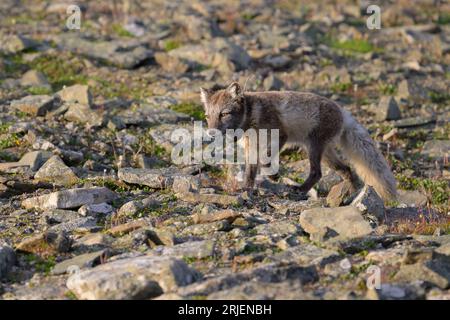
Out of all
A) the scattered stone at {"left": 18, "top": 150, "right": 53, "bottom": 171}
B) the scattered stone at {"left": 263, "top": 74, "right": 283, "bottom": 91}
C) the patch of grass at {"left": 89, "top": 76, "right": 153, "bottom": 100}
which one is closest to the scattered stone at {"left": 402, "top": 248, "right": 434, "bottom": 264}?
the scattered stone at {"left": 18, "top": 150, "right": 53, "bottom": 171}

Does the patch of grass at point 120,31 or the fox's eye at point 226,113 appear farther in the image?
the patch of grass at point 120,31

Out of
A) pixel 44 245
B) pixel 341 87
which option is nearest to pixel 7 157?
pixel 44 245

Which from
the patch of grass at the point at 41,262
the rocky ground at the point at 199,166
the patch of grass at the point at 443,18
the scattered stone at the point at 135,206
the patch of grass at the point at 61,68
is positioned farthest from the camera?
the patch of grass at the point at 443,18

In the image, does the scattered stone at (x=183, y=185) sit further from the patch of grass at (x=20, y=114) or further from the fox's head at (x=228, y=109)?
the patch of grass at (x=20, y=114)

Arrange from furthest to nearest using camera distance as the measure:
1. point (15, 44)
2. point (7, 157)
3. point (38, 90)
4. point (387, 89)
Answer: point (15, 44) → point (387, 89) → point (38, 90) → point (7, 157)

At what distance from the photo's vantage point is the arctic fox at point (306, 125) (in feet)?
35.2

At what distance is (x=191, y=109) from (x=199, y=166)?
298 cm

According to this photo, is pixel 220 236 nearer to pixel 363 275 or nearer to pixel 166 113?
pixel 363 275

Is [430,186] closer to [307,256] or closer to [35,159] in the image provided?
[307,256]

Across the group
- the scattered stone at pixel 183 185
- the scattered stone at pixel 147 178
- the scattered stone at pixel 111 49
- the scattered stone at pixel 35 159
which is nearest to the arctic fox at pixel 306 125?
the scattered stone at pixel 183 185

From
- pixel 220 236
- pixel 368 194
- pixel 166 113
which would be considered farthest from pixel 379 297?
pixel 166 113

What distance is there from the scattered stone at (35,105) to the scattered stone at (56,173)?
279 centimetres

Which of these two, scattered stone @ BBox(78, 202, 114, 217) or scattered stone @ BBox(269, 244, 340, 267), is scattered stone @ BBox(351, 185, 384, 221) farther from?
scattered stone @ BBox(78, 202, 114, 217)

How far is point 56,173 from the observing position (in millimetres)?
10469
